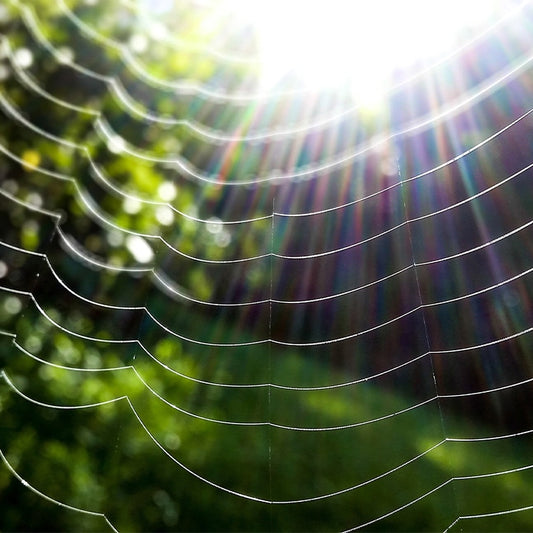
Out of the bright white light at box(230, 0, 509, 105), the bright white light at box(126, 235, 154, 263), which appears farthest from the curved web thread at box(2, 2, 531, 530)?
the bright white light at box(230, 0, 509, 105)

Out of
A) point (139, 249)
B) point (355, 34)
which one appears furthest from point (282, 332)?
point (355, 34)

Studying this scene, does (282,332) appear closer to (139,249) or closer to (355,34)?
(139,249)

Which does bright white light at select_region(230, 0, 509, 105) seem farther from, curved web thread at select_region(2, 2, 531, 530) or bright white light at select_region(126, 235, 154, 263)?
bright white light at select_region(126, 235, 154, 263)

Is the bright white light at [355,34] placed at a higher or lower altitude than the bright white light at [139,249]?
higher

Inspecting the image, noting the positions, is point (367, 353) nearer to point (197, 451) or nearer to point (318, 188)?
point (318, 188)

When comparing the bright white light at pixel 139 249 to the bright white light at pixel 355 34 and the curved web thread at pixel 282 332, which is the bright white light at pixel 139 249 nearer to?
the curved web thread at pixel 282 332

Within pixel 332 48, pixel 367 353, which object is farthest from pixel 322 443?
pixel 332 48

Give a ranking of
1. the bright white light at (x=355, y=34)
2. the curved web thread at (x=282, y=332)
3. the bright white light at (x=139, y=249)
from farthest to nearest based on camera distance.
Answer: the bright white light at (x=139, y=249) → the curved web thread at (x=282, y=332) → the bright white light at (x=355, y=34)

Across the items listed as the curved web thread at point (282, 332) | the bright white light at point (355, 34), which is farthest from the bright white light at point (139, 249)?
the bright white light at point (355, 34)
